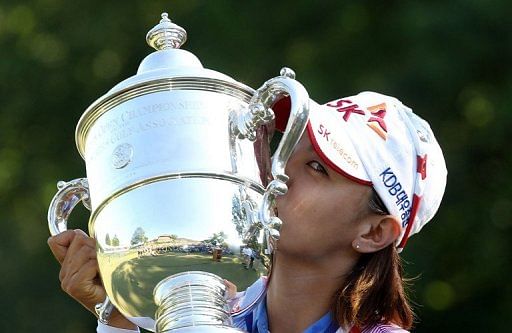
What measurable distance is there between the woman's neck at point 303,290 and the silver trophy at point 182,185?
35 cm

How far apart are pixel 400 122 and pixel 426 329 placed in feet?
9.70

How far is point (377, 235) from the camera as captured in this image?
122 inches

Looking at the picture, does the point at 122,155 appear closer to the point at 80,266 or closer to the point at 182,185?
the point at 182,185

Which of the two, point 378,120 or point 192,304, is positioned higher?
point 378,120

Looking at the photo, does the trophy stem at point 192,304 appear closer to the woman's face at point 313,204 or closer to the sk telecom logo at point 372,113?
the woman's face at point 313,204

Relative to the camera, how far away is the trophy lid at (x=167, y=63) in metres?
2.70

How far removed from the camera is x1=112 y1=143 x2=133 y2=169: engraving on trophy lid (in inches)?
104

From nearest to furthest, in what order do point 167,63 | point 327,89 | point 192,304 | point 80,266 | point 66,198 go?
point 192,304
point 167,63
point 66,198
point 80,266
point 327,89

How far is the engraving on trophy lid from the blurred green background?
3.03m

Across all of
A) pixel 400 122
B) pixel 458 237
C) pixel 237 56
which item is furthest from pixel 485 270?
pixel 400 122

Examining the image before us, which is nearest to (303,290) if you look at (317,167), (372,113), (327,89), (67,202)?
(317,167)

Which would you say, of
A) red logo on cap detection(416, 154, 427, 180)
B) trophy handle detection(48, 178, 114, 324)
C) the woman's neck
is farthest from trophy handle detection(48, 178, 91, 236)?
red logo on cap detection(416, 154, 427, 180)

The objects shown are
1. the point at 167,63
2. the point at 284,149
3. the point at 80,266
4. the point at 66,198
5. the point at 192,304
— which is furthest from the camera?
the point at 80,266

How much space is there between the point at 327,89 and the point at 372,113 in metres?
2.79
